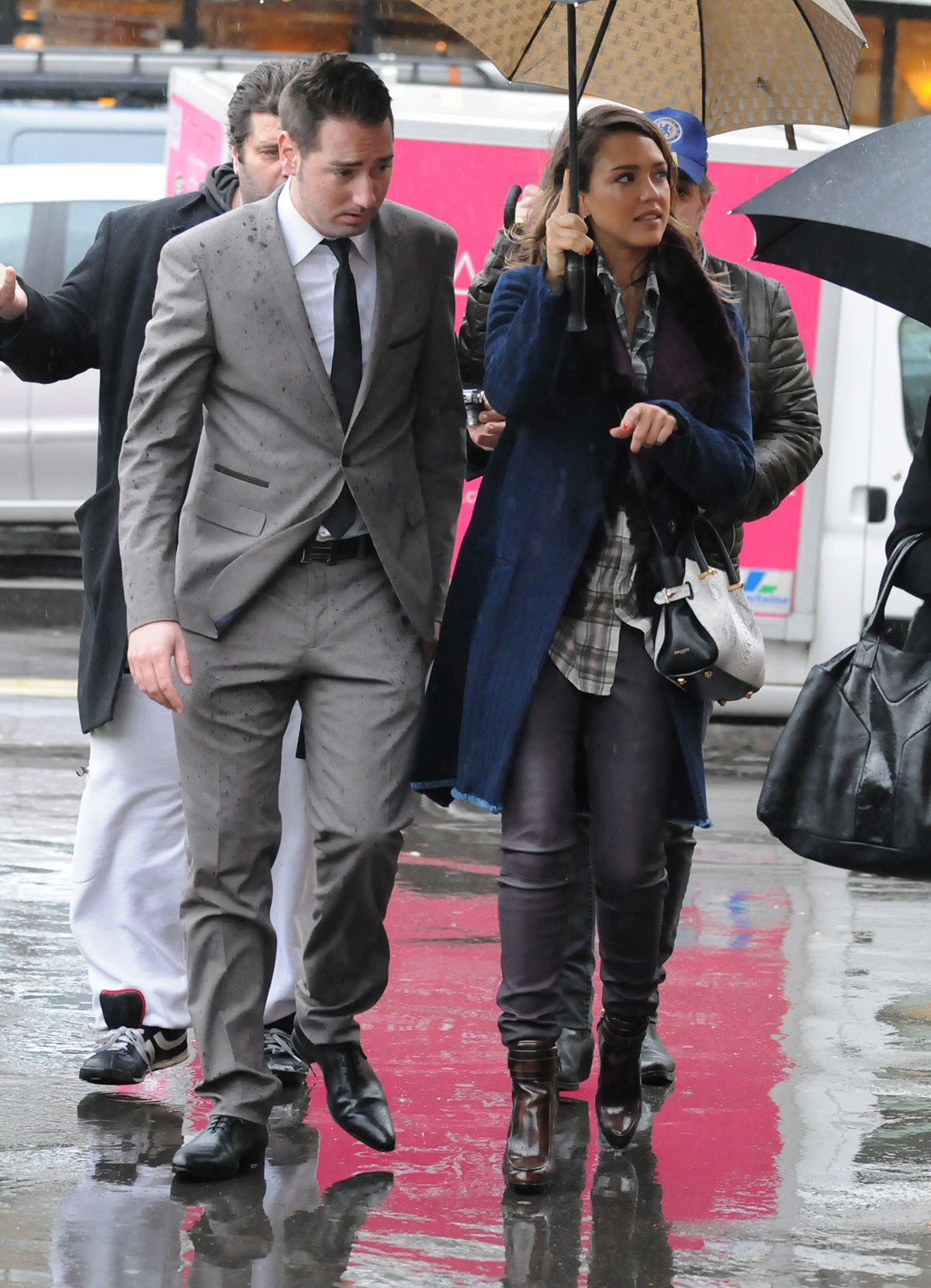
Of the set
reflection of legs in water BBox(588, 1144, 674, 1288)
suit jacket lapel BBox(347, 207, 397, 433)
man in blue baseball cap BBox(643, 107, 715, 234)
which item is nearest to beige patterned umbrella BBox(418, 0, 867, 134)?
man in blue baseball cap BBox(643, 107, 715, 234)

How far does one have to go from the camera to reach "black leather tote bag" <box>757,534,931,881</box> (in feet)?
12.0

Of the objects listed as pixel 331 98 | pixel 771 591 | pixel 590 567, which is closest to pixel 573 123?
pixel 331 98

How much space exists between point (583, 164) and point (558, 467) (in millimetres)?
586

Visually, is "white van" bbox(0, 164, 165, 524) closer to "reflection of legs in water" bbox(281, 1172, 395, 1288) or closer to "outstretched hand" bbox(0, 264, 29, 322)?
"outstretched hand" bbox(0, 264, 29, 322)

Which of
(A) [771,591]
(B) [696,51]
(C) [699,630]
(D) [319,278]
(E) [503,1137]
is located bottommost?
(E) [503,1137]

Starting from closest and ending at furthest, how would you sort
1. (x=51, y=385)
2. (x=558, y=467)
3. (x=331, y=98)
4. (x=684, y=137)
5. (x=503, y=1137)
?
(x=331, y=98) → (x=558, y=467) → (x=503, y=1137) → (x=684, y=137) → (x=51, y=385)

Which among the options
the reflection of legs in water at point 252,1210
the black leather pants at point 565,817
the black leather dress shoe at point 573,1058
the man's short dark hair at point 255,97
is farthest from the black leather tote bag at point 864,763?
the man's short dark hair at point 255,97

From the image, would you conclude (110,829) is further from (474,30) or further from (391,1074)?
(474,30)

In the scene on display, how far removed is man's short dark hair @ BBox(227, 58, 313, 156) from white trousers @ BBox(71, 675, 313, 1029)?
1.27 m

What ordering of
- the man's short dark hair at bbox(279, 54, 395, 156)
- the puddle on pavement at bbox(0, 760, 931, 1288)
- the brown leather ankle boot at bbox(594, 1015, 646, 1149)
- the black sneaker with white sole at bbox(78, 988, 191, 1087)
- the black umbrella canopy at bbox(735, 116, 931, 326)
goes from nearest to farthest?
the puddle on pavement at bbox(0, 760, 931, 1288), the black umbrella canopy at bbox(735, 116, 931, 326), the man's short dark hair at bbox(279, 54, 395, 156), the brown leather ankle boot at bbox(594, 1015, 646, 1149), the black sneaker with white sole at bbox(78, 988, 191, 1087)

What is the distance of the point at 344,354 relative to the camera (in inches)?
154

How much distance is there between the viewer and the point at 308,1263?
342cm

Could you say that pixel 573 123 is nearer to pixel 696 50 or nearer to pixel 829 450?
pixel 696 50

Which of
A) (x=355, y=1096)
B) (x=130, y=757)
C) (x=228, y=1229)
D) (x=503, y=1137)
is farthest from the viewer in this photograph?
(x=130, y=757)
